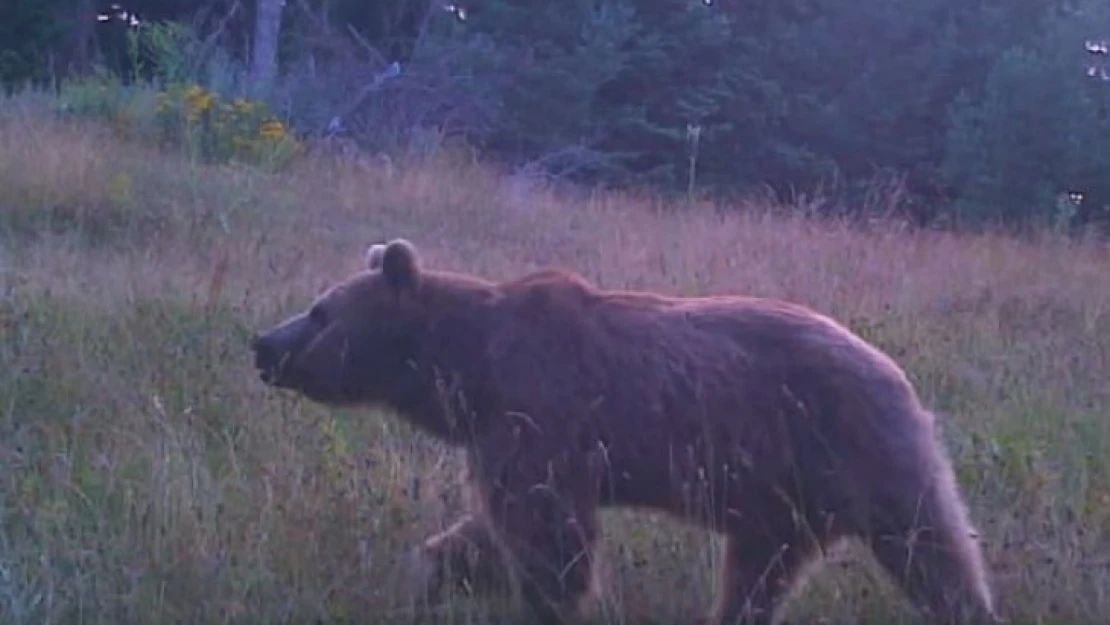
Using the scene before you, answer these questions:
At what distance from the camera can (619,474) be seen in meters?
5.65

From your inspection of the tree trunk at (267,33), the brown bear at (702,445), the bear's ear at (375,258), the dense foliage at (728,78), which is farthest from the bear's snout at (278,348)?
the tree trunk at (267,33)

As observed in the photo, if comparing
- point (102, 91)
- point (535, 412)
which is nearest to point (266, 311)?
point (535, 412)

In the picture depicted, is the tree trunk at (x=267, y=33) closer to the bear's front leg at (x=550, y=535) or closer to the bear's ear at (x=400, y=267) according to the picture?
the bear's ear at (x=400, y=267)

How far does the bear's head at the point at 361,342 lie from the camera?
6145 millimetres

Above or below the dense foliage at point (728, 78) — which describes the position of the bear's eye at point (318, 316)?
above

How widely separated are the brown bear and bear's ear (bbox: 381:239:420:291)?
1.02 ft

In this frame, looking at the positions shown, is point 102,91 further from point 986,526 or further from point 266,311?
point 986,526

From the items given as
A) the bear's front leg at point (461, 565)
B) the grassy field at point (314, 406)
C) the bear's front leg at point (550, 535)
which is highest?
the bear's front leg at point (550, 535)

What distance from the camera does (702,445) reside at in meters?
5.61

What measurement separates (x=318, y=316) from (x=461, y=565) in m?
1.02

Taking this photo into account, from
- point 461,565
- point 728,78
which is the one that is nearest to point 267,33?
point 728,78

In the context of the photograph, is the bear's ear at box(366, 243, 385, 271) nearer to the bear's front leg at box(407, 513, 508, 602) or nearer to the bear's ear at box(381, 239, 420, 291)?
the bear's ear at box(381, 239, 420, 291)

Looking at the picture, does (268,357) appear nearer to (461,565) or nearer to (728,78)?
(461,565)

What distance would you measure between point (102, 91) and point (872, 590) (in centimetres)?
1204
